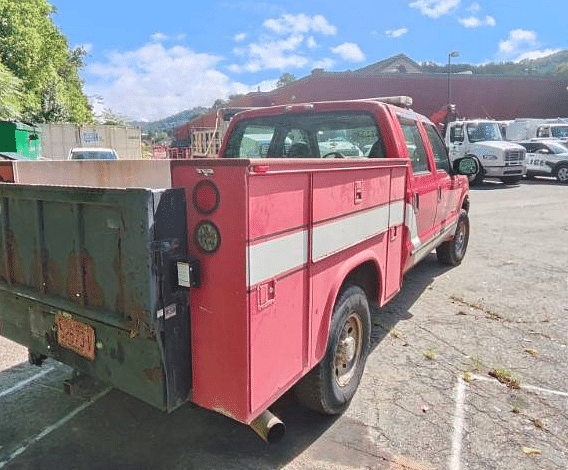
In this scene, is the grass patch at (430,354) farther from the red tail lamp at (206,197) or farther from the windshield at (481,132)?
the windshield at (481,132)

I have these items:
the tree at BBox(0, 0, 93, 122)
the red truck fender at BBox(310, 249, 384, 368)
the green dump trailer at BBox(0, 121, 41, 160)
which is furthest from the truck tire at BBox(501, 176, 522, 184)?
the tree at BBox(0, 0, 93, 122)

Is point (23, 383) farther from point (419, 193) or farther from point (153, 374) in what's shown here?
point (419, 193)

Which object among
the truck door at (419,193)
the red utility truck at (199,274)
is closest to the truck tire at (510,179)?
the truck door at (419,193)

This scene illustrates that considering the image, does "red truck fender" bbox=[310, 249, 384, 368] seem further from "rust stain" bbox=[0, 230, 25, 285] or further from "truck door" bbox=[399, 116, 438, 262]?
"rust stain" bbox=[0, 230, 25, 285]

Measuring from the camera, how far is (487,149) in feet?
64.8

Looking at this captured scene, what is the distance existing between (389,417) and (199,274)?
1892 mm

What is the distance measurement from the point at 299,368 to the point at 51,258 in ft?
4.84

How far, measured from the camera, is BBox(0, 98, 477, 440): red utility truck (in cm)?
219

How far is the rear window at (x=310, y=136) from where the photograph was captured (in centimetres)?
439

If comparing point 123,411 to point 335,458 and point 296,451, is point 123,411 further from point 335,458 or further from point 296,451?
point 335,458

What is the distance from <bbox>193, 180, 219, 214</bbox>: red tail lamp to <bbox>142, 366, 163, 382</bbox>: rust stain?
0.79 metres

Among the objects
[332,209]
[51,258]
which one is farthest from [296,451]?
[51,258]

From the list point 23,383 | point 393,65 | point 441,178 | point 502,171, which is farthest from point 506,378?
point 393,65

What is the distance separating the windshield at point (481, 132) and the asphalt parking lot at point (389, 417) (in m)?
16.6
